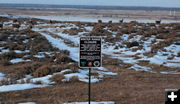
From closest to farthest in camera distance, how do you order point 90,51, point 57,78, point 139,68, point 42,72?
point 90,51 → point 57,78 → point 42,72 → point 139,68

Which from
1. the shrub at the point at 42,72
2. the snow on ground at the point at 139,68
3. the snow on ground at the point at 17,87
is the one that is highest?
the snow on ground at the point at 17,87

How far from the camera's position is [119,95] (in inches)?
338

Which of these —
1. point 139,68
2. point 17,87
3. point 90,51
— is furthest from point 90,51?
point 139,68

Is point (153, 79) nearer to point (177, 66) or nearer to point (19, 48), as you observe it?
point (177, 66)

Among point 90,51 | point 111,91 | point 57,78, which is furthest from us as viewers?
point 57,78

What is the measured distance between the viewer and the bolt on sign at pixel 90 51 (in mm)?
6664

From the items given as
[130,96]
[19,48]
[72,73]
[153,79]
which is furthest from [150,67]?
[19,48]

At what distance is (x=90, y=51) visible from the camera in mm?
6688

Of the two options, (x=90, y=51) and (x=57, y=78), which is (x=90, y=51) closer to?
(x=90, y=51)

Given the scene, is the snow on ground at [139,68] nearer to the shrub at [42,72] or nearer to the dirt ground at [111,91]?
the dirt ground at [111,91]

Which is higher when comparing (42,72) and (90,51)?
(90,51)

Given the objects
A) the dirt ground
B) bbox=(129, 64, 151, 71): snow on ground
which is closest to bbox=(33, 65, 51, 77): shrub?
the dirt ground

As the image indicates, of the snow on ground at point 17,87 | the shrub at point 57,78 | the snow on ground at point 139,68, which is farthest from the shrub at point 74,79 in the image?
the snow on ground at point 139,68

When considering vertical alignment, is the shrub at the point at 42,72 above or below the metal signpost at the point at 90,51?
below
